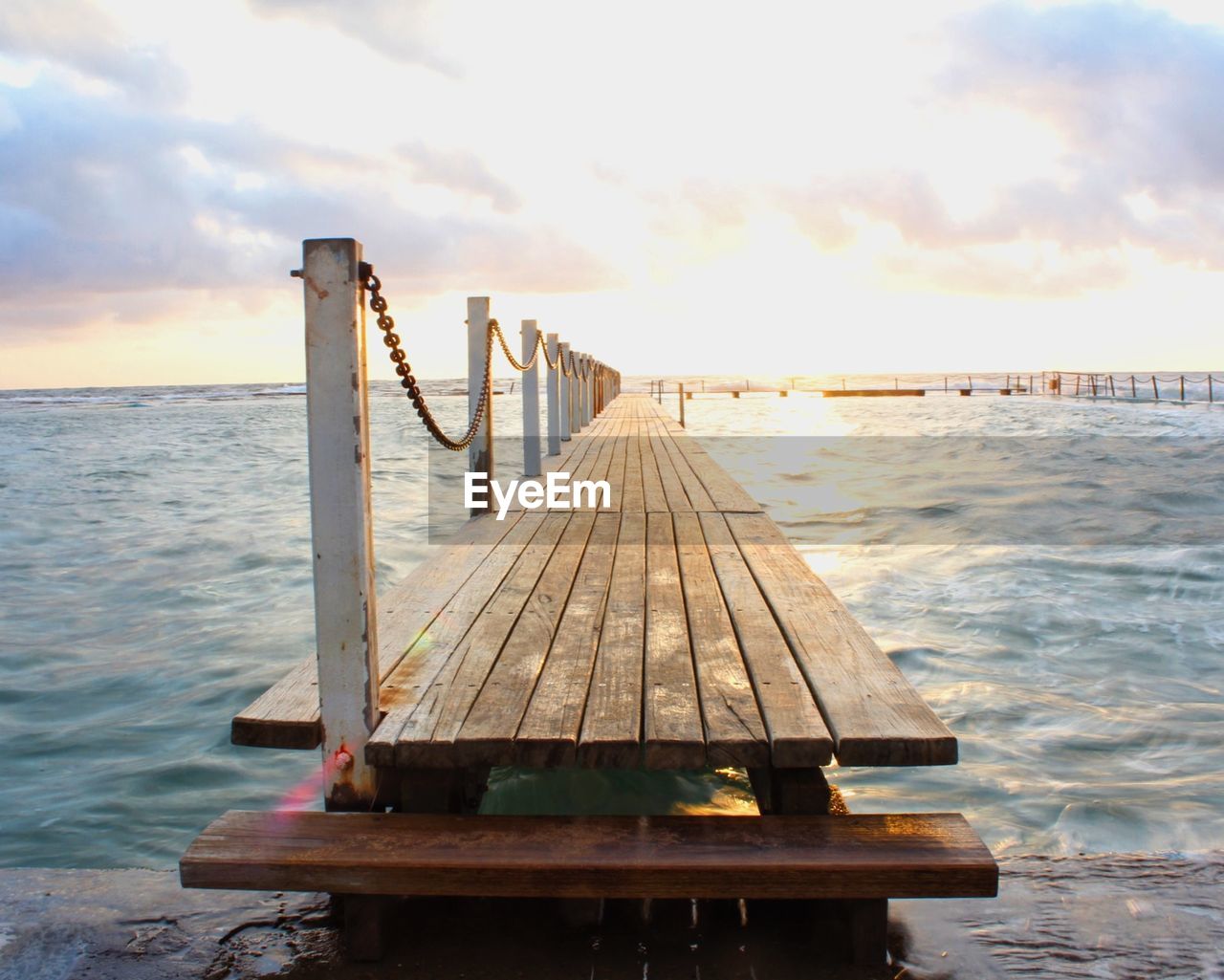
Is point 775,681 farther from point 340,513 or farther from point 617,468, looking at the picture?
point 617,468

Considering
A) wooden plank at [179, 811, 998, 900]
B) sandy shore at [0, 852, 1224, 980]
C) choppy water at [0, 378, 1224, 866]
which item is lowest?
choppy water at [0, 378, 1224, 866]

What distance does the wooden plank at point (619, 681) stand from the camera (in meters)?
2.14

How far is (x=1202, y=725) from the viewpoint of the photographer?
5117mm

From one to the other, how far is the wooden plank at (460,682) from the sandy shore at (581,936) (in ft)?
1.37

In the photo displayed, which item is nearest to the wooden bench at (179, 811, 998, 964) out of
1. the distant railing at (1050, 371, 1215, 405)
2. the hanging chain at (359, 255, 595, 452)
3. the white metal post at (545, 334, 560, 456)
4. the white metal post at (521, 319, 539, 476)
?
the hanging chain at (359, 255, 595, 452)

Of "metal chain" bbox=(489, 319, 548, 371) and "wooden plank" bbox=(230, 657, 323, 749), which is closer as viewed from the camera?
"wooden plank" bbox=(230, 657, 323, 749)

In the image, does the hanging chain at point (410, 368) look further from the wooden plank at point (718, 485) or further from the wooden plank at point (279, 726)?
the wooden plank at point (718, 485)

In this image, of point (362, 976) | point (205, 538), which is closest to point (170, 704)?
point (362, 976)

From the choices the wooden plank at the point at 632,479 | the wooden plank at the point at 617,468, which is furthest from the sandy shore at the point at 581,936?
the wooden plank at the point at 617,468

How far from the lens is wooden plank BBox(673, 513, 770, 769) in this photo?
83.8 inches

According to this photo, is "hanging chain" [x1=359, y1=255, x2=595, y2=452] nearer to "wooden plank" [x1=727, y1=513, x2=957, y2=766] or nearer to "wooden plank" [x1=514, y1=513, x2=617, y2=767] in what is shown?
"wooden plank" [x1=514, y1=513, x2=617, y2=767]

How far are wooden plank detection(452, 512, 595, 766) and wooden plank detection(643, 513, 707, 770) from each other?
1.07 feet

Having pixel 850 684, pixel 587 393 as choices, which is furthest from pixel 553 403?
pixel 850 684

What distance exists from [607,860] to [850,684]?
2.99 feet
